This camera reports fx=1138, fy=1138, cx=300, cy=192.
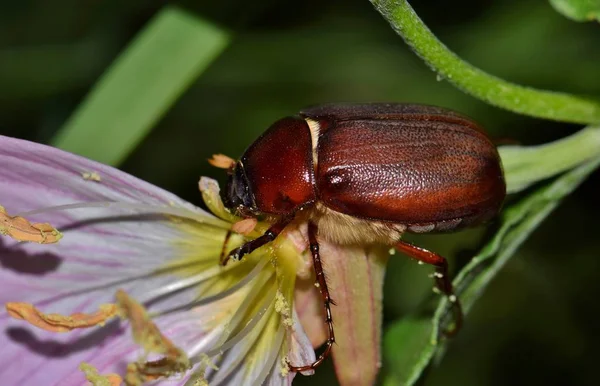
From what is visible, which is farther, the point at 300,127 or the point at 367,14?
the point at 367,14

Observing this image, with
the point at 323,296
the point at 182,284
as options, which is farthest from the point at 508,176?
the point at 182,284

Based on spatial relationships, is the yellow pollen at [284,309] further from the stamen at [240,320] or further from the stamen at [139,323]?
the stamen at [139,323]

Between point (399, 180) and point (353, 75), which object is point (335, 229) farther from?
point (353, 75)

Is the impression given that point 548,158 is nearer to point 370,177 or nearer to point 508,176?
point 508,176

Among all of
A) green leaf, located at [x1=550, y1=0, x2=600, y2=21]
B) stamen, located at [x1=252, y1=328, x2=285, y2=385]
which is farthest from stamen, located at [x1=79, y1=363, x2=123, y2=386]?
green leaf, located at [x1=550, y1=0, x2=600, y2=21]

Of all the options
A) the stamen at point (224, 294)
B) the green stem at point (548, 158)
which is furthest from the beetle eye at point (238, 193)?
the green stem at point (548, 158)

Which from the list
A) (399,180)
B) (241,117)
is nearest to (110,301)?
(399,180)

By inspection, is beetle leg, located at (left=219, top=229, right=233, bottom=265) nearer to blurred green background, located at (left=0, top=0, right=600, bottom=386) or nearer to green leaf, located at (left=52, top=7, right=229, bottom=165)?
green leaf, located at (left=52, top=7, right=229, bottom=165)

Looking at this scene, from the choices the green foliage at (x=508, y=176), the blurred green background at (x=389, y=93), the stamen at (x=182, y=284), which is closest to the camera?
the green foliage at (x=508, y=176)
